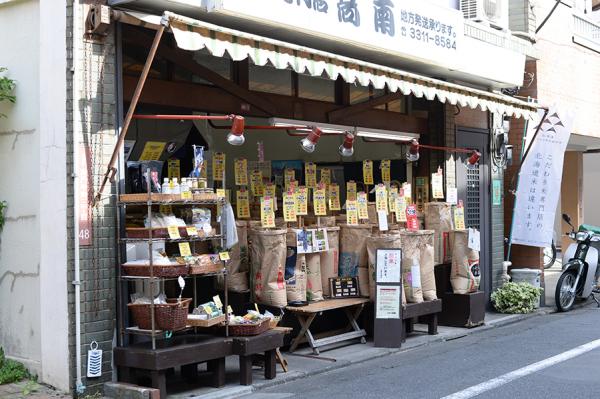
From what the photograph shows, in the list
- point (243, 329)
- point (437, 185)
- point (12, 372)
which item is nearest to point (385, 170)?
point (437, 185)

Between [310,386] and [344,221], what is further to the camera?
[344,221]

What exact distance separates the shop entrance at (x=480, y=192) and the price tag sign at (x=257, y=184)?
4199 mm

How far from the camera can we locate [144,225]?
7688 millimetres

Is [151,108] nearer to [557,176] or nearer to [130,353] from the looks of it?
[130,353]

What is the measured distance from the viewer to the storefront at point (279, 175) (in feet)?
24.8

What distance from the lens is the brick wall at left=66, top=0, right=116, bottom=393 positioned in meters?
7.34

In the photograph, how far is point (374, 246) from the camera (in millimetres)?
10070

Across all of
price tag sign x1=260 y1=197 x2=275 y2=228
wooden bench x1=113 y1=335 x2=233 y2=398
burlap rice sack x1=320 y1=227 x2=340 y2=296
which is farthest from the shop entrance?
wooden bench x1=113 y1=335 x2=233 y2=398

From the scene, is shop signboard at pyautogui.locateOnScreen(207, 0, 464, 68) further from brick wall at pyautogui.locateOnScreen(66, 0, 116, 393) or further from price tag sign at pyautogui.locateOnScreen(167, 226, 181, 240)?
price tag sign at pyautogui.locateOnScreen(167, 226, 181, 240)

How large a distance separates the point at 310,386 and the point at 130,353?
6.28ft

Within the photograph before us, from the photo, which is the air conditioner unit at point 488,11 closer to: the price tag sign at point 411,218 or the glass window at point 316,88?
the glass window at point 316,88

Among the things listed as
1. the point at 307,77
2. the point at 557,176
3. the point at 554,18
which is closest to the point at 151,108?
the point at 307,77

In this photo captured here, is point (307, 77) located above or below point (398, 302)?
above

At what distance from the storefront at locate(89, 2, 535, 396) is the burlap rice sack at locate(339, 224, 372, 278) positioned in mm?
15
